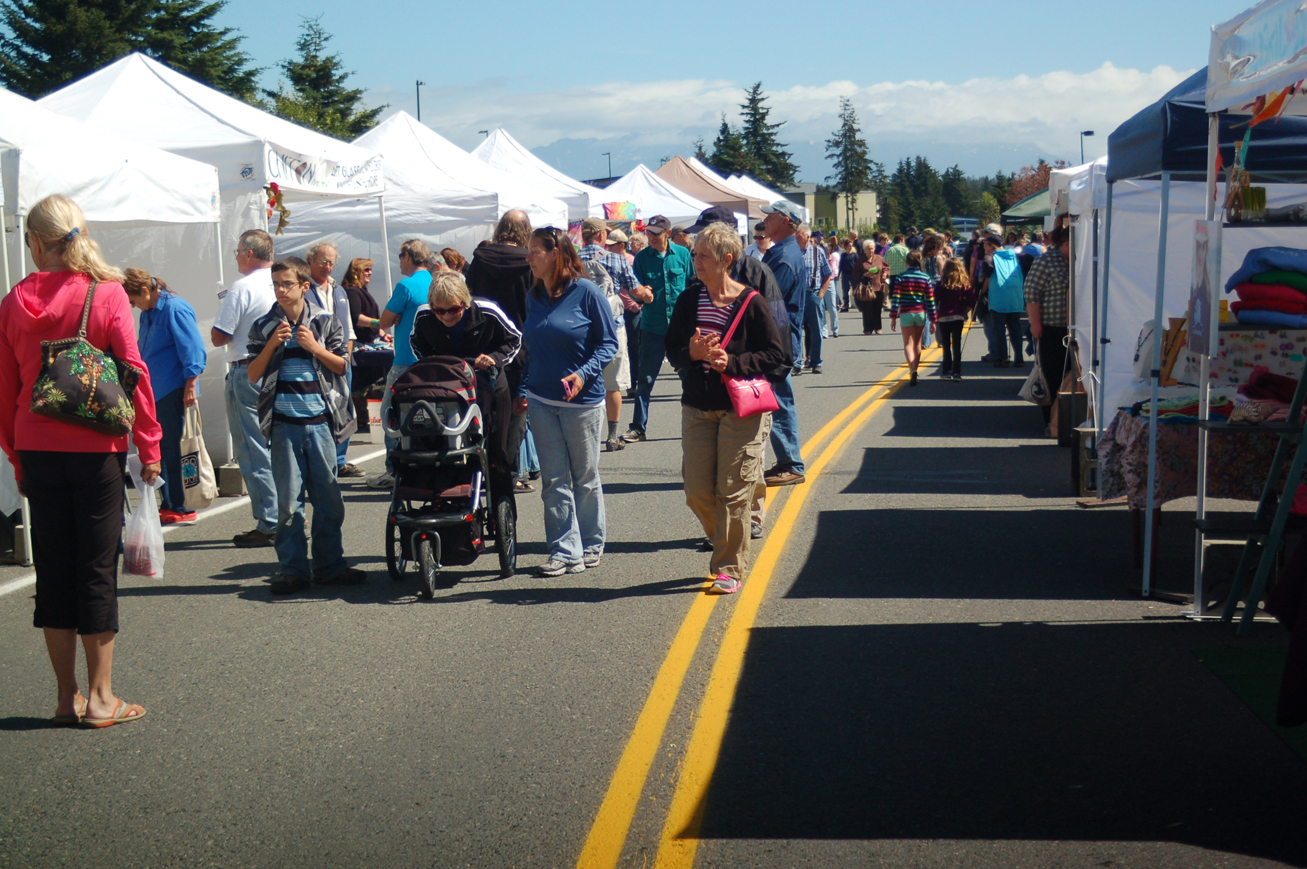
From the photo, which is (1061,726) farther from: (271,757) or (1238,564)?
(271,757)

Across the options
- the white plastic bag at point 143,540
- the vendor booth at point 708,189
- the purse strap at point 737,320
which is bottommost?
the white plastic bag at point 143,540

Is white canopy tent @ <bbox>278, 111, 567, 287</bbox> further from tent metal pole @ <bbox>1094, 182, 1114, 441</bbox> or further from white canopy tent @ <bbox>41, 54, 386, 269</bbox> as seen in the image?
tent metal pole @ <bbox>1094, 182, 1114, 441</bbox>

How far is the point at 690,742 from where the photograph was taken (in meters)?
A: 4.59

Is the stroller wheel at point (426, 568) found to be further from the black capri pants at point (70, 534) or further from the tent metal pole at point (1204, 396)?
the tent metal pole at point (1204, 396)

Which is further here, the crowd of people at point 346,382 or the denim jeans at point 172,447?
the denim jeans at point 172,447

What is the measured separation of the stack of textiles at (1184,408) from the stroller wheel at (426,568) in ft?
13.2

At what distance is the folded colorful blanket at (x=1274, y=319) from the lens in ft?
19.2

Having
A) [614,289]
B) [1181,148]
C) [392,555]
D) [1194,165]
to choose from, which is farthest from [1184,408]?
[614,289]

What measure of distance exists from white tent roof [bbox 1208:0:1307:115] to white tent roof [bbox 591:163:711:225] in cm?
2361

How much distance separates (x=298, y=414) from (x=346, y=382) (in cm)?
48

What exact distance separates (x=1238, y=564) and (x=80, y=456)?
5.36 meters

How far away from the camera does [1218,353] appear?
6066 millimetres

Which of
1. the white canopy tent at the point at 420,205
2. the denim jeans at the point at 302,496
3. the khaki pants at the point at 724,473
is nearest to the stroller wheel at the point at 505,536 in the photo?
the denim jeans at the point at 302,496

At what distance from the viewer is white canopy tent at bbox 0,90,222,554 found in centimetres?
770
